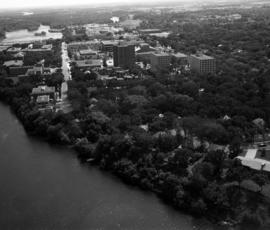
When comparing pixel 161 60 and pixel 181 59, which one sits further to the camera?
pixel 181 59

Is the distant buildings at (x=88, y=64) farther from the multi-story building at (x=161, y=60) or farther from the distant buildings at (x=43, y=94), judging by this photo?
the distant buildings at (x=43, y=94)

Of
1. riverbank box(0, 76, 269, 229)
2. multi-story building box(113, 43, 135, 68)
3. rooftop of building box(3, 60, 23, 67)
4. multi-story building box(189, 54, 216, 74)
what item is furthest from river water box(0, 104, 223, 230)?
rooftop of building box(3, 60, 23, 67)

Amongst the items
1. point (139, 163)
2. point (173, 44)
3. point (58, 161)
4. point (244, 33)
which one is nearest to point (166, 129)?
point (139, 163)

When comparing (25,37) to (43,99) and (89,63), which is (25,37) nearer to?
(89,63)

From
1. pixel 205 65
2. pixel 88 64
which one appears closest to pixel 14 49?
pixel 88 64

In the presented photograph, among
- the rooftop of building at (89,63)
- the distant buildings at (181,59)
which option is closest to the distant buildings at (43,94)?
the rooftop of building at (89,63)

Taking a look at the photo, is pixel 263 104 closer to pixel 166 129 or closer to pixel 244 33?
pixel 166 129
